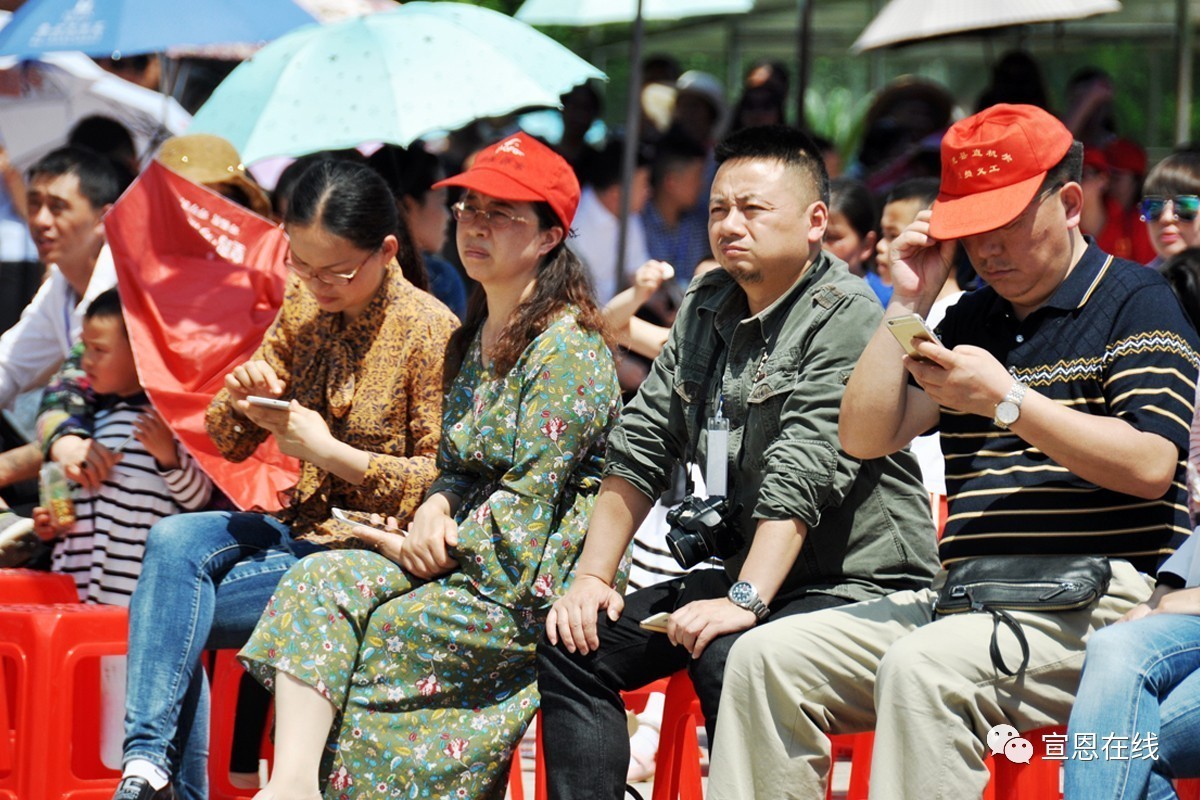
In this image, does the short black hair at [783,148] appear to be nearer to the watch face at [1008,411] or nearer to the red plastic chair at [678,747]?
the watch face at [1008,411]

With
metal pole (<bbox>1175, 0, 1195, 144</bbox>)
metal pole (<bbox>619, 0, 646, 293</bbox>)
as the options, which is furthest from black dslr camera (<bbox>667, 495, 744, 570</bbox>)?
metal pole (<bbox>1175, 0, 1195, 144</bbox>)

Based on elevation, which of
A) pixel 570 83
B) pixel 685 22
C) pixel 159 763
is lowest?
pixel 159 763

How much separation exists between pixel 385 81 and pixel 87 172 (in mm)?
1033

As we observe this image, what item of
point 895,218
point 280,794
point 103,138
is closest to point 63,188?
point 103,138

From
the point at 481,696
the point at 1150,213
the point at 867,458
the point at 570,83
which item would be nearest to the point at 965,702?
the point at 867,458

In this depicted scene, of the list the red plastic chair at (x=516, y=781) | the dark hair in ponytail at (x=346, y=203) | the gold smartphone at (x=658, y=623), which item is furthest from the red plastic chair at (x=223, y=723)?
the gold smartphone at (x=658, y=623)

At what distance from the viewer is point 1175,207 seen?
491 cm

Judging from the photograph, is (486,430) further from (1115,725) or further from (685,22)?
(685,22)

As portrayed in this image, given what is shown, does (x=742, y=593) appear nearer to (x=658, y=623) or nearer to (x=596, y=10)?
(x=658, y=623)

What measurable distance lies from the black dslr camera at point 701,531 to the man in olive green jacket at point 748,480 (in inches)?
0.7

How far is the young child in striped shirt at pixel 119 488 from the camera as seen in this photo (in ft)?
14.9

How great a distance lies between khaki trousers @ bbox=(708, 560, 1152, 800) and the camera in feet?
9.77

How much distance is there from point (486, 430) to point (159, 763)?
1.12 m

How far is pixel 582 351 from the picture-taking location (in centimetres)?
387
